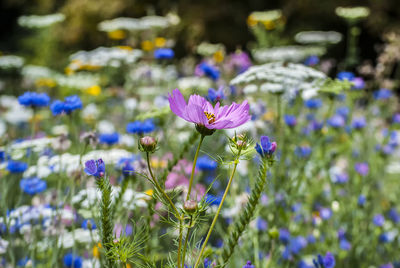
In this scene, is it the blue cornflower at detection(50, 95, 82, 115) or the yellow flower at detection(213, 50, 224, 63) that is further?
the yellow flower at detection(213, 50, 224, 63)

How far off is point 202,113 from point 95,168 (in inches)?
8.2

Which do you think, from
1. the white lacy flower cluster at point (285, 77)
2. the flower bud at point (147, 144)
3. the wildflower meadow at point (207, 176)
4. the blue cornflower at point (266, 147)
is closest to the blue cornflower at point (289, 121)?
the wildflower meadow at point (207, 176)

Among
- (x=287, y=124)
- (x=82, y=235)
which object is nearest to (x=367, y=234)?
(x=287, y=124)

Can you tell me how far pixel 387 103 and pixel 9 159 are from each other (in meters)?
2.89

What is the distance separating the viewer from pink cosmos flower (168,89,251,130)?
0.64 m

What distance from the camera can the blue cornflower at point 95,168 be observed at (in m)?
0.66

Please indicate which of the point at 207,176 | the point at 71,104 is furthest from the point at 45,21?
the point at 71,104

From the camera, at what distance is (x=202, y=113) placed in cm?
64

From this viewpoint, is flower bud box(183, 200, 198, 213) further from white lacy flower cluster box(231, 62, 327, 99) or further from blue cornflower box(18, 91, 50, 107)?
blue cornflower box(18, 91, 50, 107)

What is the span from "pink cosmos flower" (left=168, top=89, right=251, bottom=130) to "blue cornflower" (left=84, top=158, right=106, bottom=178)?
0.55 ft

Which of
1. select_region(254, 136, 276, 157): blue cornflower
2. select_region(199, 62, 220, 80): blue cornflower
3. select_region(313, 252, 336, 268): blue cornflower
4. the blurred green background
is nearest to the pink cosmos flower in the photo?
select_region(254, 136, 276, 157): blue cornflower

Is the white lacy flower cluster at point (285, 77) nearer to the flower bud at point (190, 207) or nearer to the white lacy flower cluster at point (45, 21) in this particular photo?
the flower bud at point (190, 207)

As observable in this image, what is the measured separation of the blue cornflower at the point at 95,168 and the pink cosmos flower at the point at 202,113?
17cm

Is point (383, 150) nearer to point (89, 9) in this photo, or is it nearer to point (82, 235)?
point (82, 235)
